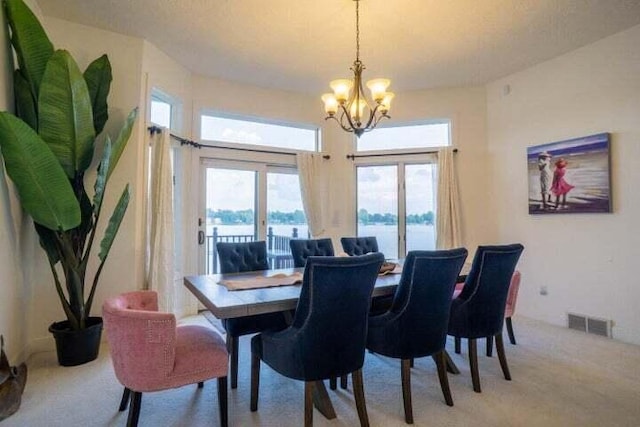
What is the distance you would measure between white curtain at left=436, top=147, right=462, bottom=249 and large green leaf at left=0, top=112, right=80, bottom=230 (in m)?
4.05

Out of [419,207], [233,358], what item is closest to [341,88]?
[233,358]

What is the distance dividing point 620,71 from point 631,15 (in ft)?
1.67

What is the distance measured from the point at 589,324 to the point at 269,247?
3.81 meters

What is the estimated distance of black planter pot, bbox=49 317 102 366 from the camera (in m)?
2.71

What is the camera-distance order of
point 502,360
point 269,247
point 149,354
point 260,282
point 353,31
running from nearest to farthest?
point 149,354 < point 260,282 < point 502,360 < point 353,31 < point 269,247

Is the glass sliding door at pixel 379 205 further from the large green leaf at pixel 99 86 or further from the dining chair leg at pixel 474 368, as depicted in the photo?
the large green leaf at pixel 99 86

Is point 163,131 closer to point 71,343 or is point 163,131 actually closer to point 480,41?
point 71,343

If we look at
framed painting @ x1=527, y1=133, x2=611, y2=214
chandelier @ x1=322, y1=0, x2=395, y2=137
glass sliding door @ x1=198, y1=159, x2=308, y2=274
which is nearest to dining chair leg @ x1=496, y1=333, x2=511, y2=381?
chandelier @ x1=322, y1=0, x2=395, y2=137

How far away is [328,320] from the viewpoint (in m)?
1.77

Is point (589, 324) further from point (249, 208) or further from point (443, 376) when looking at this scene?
point (249, 208)

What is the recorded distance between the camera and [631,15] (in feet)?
10.2

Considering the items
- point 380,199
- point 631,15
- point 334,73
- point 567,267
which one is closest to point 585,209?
point 567,267

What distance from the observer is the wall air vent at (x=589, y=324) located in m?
3.45

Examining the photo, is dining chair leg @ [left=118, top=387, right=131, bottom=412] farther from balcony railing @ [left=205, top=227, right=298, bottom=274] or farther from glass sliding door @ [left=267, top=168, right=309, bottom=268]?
glass sliding door @ [left=267, top=168, right=309, bottom=268]
